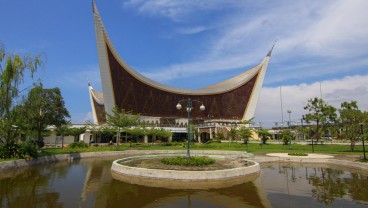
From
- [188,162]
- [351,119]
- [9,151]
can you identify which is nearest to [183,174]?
[188,162]

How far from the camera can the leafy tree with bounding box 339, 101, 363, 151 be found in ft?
73.5

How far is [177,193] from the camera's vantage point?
872 cm

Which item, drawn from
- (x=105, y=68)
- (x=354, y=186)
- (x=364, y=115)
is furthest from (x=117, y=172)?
(x=105, y=68)

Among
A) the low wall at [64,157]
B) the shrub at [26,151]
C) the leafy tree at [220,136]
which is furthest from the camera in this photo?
the leafy tree at [220,136]

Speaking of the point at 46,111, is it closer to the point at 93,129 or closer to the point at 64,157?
the point at 64,157

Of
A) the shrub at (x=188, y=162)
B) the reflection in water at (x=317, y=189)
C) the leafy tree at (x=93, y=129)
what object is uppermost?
the leafy tree at (x=93, y=129)

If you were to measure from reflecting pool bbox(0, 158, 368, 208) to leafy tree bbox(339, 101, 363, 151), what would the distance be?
12.5 meters

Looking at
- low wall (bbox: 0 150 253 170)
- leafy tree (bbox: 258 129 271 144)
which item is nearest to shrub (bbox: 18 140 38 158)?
low wall (bbox: 0 150 253 170)

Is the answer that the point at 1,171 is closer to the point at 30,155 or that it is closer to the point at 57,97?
the point at 30,155

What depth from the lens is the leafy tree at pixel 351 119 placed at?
882 inches

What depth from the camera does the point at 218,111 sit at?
59.2m

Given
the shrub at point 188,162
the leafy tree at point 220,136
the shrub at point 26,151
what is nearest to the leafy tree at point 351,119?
the shrub at point 188,162

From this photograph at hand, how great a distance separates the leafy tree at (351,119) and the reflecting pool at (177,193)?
1247 cm

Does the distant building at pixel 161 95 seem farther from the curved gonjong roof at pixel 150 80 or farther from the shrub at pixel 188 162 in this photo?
the shrub at pixel 188 162
